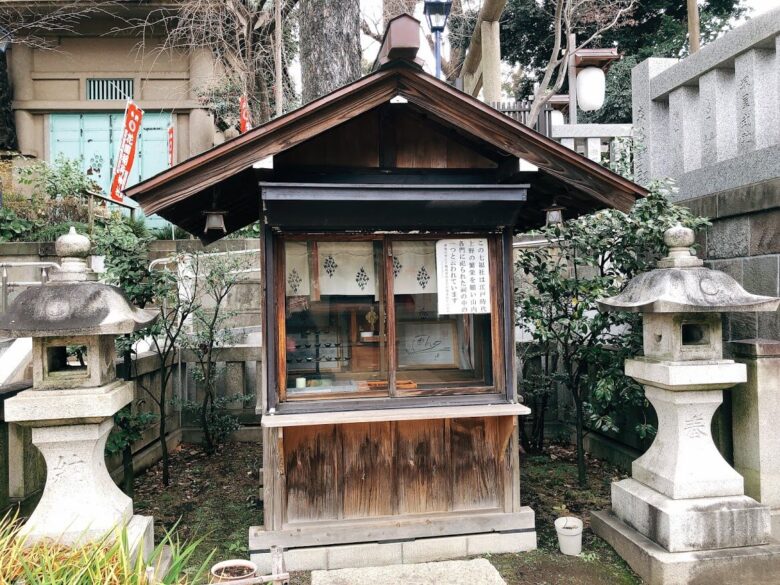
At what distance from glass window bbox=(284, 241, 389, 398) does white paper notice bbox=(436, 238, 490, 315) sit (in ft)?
2.06

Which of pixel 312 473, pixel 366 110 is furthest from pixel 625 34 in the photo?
pixel 312 473

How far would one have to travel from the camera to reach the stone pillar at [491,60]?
13.3 meters

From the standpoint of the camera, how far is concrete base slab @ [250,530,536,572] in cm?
542

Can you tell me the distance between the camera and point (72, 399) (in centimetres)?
462

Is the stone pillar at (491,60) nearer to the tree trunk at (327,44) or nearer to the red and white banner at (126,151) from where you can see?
the tree trunk at (327,44)

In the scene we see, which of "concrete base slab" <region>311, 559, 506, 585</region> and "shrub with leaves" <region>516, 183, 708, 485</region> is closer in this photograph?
"concrete base slab" <region>311, 559, 506, 585</region>

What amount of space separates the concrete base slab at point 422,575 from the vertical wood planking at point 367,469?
552mm

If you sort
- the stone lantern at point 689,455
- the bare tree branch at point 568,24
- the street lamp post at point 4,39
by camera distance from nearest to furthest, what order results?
the stone lantern at point 689,455 < the bare tree branch at point 568,24 < the street lamp post at point 4,39

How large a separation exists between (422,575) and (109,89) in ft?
56.2

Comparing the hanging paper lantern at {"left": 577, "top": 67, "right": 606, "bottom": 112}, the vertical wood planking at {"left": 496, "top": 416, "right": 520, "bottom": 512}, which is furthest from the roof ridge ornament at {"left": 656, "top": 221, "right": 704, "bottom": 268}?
the hanging paper lantern at {"left": 577, "top": 67, "right": 606, "bottom": 112}

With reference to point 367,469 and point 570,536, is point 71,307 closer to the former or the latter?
point 367,469

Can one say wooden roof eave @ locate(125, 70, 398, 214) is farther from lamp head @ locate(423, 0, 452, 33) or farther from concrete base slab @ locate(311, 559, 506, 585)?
lamp head @ locate(423, 0, 452, 33)

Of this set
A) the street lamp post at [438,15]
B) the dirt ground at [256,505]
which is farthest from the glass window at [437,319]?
the street lamp post at [438,15]

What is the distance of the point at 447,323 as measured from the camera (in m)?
5.75
